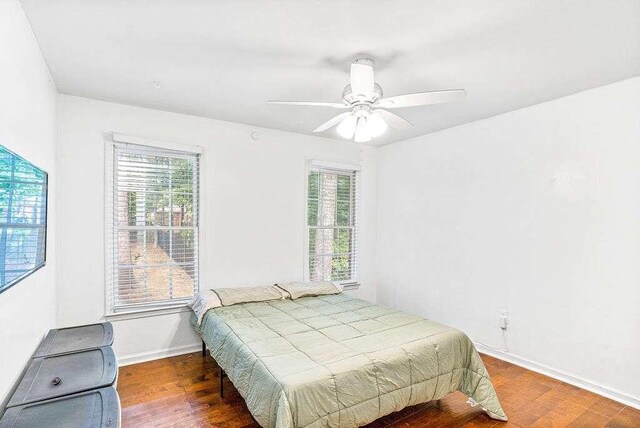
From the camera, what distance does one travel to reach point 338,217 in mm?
4691

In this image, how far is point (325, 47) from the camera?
2.11 m

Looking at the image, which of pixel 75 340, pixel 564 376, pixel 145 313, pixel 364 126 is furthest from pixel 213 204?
pixel 564 376

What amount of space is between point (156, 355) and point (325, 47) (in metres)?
3.24

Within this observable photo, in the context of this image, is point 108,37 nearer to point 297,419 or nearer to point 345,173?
point 297,419

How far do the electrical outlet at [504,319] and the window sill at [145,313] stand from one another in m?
3.24

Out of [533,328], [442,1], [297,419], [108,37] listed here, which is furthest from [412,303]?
[108,37]

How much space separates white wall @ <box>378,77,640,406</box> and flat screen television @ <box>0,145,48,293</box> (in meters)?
3.74

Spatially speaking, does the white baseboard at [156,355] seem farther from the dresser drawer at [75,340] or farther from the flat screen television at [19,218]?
the flat screen television at [19,218]

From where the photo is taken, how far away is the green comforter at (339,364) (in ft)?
6.09

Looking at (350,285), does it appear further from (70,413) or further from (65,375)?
(70,413)

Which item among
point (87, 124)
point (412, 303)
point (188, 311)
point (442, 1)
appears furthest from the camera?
point (412, 303)

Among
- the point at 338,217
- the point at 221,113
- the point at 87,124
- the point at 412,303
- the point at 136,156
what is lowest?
the point at 412,303

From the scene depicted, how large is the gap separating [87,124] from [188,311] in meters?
2.06

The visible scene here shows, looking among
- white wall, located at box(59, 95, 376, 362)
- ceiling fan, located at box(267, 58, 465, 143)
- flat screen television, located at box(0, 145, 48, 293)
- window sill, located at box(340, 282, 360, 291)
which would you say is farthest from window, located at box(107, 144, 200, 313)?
window sill, located at box(340, 282, 360, 291)
